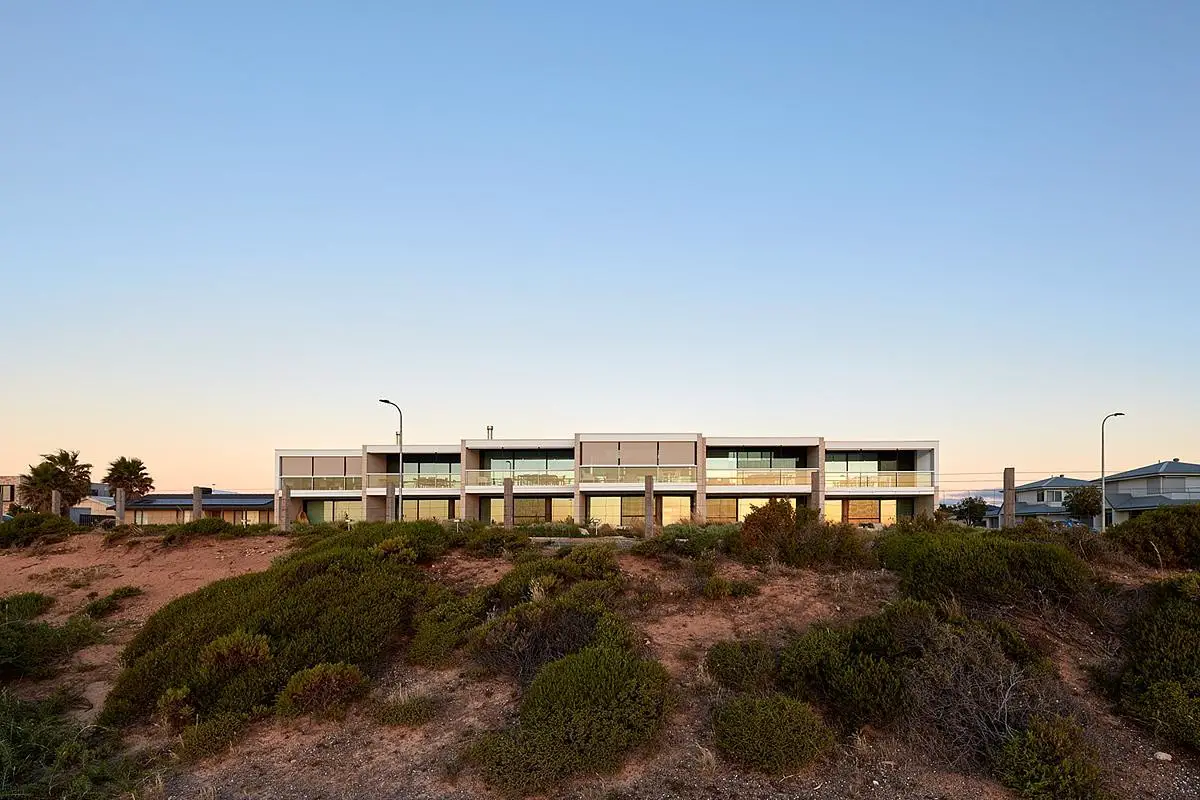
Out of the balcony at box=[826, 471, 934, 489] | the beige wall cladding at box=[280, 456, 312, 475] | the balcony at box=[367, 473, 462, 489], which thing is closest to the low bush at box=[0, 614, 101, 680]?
the balcony at box=[367, 473, 462, 489]

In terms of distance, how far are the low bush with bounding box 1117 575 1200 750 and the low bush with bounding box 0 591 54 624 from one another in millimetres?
15790

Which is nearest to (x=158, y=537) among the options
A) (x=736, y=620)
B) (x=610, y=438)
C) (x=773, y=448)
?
(x=736, y=620)

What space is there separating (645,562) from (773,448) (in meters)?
28.3

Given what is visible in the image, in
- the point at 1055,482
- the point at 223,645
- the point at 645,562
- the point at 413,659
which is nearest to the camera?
the point at 223,645

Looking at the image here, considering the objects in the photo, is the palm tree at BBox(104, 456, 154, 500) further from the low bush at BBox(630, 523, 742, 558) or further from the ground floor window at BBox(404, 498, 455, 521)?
the low bush at BBox(630, 523, 742, 558)

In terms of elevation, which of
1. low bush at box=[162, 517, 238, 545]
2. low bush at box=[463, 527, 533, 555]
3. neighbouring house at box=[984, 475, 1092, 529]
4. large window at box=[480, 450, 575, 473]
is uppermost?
large window at box=[480, 450, 575, 473]

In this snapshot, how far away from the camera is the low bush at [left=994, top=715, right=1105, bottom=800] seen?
23.5 ft

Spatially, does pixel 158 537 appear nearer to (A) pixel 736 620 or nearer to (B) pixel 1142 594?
(A) pixel 736 620

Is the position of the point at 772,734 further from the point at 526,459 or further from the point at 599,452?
the point at 526,459

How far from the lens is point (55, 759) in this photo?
8414 millimetres

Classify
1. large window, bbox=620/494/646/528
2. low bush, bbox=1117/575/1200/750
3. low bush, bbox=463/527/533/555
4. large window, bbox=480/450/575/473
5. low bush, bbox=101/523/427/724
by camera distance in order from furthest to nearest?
large window, bbox=480/450/575/473 → large window, bbox=620/494/646/528 → low bush, bbox=463/527/533/555 → low bush, bbox=101/523/427/724 → low bush, bbox=1117/575/1200/750

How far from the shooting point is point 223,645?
10047 mm

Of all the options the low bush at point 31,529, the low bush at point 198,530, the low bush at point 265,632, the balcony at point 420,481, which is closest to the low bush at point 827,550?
the low bush at point 265,632

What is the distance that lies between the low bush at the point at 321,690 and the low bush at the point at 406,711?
352 mm
